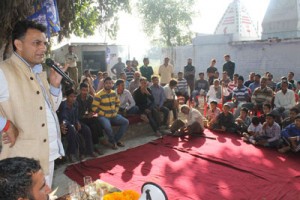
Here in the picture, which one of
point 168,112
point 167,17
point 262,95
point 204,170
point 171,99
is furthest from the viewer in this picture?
point 167,17

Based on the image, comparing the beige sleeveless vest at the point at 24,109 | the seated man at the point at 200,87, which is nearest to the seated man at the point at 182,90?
the seated man at the point at 200,87

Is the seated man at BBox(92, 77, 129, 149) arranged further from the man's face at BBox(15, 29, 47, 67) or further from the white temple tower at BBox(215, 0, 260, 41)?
the white temple tower at BBox(215, 0, 260, 41)

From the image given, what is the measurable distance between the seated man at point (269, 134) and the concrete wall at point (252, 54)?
753 centimetres

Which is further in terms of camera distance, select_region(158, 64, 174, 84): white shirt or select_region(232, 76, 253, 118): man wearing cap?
select_region(158, 64, 174, 84): white shirt

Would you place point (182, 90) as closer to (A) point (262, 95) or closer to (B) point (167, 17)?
(A) point (262, 95)

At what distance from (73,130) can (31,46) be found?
3.30 m

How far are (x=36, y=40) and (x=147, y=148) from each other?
4.20 meters

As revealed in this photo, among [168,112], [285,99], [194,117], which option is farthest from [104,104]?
[285,99]

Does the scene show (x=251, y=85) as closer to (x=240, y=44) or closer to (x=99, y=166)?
Result: (x=99, y=166)

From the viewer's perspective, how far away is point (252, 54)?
13.4 m

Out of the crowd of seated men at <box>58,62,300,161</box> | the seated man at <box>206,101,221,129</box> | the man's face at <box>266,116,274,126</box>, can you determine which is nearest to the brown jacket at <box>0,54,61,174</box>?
the crowd of seated men at <box>58,62,300,161</box>

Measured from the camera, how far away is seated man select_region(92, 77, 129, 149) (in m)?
5.74

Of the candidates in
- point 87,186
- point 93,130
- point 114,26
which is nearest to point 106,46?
point 114,26

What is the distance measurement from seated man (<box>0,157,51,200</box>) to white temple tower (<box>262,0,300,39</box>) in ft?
54.2
